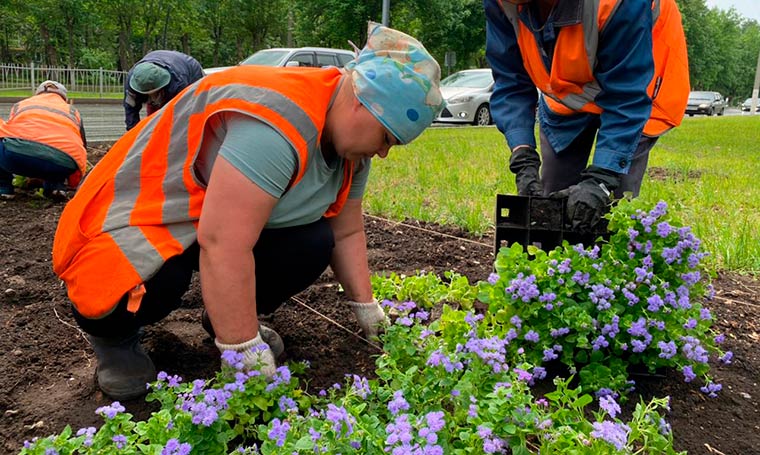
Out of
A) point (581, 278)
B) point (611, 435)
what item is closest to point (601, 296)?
point (581, 278)

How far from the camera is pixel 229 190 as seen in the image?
1.59 meters

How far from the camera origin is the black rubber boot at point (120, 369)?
1.96 m

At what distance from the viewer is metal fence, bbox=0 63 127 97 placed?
1980 cm

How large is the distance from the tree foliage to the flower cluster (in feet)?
69.6

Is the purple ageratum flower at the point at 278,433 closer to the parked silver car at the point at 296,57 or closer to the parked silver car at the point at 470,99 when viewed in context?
the parked silver car at the point at 296,57

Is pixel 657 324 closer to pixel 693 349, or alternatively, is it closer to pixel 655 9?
pixel 693 349

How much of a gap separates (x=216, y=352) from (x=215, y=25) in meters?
30.8

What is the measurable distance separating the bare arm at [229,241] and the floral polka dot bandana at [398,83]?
1.23 ft

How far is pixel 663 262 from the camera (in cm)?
205

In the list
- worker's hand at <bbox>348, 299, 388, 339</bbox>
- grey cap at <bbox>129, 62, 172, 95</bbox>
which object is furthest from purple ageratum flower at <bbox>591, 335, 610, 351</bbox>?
grey cap at <bbox>129, 62, 172, 95</bbox>

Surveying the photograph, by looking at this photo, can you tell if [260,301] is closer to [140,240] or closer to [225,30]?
[140,240]

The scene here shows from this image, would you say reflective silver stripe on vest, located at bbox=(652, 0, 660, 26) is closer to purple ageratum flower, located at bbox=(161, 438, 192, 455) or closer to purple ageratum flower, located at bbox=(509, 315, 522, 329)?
purple ageratum flower, located at bbox=(509, 315, 522, 329)

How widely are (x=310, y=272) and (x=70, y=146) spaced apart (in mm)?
3559

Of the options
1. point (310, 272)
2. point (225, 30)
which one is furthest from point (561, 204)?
point (225, 30)
